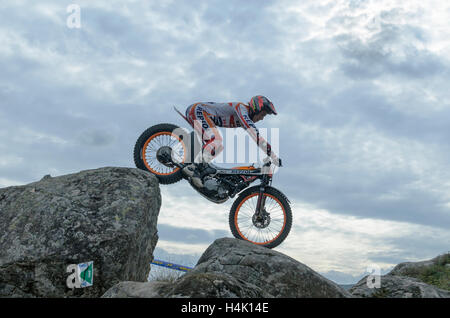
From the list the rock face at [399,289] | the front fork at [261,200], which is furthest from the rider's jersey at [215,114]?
the rock face at [399,289]

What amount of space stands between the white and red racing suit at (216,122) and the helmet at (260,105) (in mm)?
178

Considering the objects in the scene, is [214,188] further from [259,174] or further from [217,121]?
[217,121]

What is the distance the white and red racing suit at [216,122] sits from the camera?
1060 centimetres

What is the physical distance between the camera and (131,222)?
8.72 m

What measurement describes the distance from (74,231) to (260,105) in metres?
5.18

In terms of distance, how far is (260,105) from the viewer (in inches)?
428

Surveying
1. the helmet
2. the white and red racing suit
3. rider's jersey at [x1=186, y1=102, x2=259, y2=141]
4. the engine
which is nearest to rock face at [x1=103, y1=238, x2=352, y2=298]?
the engine

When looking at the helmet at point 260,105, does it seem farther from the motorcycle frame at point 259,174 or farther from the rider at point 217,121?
the motorcycle frame at point 259,174

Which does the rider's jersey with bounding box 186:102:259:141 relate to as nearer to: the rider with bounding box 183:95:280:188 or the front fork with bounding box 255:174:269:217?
the rider with bounding box 183:95:280:188

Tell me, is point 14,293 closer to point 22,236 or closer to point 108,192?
point 22,236

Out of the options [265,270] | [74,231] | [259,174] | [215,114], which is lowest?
[265,270]

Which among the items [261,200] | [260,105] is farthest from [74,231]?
[260,105]
